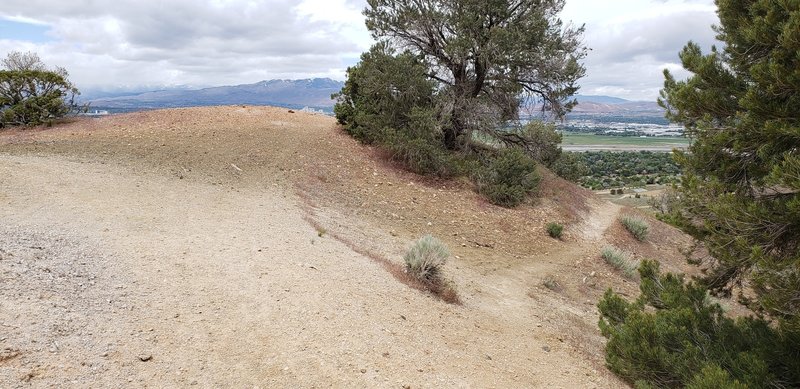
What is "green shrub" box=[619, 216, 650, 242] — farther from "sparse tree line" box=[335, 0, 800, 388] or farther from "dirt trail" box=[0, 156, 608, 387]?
"dirt trail" box=[0, 156, 608, 387]

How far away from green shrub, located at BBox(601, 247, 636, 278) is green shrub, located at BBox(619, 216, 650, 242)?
3852mm

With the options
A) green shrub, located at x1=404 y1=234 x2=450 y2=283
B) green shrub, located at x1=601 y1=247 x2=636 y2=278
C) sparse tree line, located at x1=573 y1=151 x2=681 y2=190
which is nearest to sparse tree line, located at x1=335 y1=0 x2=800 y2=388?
green shrub, located at x1=404 y1=234 x2=450 y2=283

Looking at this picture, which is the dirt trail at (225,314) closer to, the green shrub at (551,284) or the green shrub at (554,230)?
the green shrub at (551,284)

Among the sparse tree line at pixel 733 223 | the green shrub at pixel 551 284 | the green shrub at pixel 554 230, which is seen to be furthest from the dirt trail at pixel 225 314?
the green shrub at pixel 554 230

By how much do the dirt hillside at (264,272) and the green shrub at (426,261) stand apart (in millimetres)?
602

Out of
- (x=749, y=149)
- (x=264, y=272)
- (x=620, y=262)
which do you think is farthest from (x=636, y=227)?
(x=264, y=272)

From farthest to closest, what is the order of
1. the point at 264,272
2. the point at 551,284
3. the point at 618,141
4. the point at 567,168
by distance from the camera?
the point at 618,141
the point at 567,168
the point at 551,284
the point at 264,272

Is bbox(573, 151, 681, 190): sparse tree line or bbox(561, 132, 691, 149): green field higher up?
bbox(561, 132, 691, 149): green field

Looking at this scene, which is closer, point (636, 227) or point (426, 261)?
point (426, 261)

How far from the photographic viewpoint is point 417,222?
11.9m

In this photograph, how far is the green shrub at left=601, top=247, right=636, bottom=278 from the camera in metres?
11.9

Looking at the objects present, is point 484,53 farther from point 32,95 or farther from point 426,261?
point 32,95

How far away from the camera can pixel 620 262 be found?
1209 centimetres

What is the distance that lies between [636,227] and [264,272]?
45.9 ft
